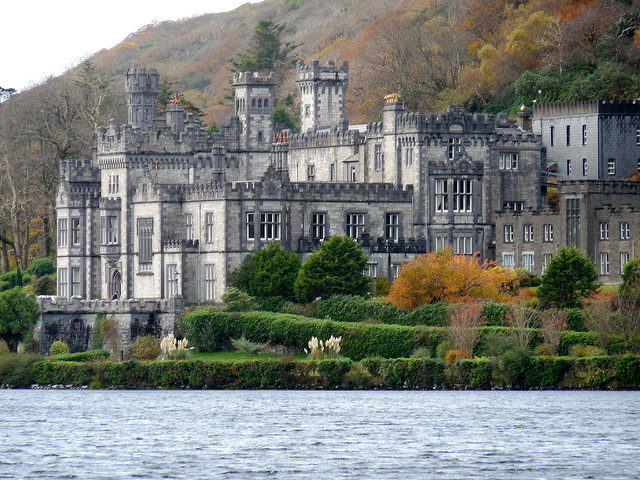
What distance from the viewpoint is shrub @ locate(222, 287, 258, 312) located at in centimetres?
10969

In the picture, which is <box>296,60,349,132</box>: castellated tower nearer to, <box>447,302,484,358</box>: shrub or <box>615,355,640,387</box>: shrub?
<box>447,302,484,358</box>: shrub

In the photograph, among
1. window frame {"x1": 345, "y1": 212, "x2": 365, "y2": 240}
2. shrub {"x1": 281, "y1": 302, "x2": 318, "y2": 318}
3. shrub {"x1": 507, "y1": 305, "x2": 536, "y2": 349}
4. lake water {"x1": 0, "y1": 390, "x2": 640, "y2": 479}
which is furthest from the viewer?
window frame {"x1": 345, "y1": 212, "x2": 365, "y2": 240}

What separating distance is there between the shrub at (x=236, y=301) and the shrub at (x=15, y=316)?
35.3 ft

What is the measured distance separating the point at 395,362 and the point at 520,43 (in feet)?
167

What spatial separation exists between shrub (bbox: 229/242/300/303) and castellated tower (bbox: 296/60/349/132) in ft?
73.0

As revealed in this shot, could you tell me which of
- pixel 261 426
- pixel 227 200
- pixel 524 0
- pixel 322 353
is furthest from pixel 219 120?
pixel 261 426

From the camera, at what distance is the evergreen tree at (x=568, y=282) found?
342ft

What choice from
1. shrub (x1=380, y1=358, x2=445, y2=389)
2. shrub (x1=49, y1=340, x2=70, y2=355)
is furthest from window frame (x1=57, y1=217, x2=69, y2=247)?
shrub (x1=380, y1=358, x2=445, y2=389)

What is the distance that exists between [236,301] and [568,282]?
700 inches

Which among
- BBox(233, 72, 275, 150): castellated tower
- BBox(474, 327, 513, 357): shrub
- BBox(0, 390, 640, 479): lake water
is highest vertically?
BBox(233, 72, 275, 150): castellated tower

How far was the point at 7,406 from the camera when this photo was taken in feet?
327

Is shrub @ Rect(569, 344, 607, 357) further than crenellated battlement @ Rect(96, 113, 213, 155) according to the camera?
No

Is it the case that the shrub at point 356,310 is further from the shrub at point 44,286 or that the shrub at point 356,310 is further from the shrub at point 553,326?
the shrub at point 44,286

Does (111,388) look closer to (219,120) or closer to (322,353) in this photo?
(322,353)
